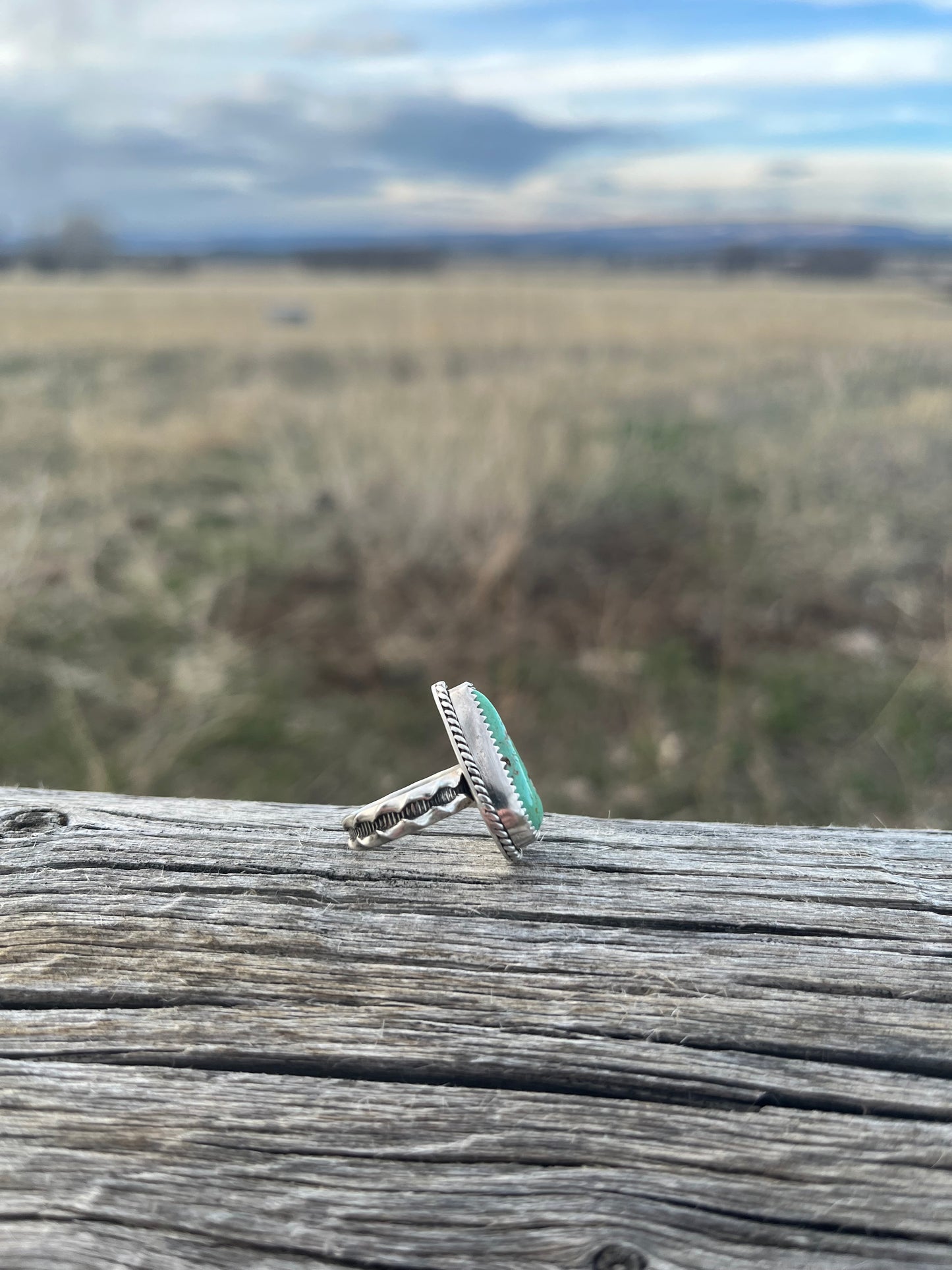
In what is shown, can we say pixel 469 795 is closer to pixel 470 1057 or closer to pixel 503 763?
pixel 503 763

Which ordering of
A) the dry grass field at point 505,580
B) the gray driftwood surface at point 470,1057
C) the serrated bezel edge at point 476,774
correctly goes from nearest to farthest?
the gray driftwood surface at point 470,1057, the serrated bezel edge at point 476,774, the dry grass field at point 505,580

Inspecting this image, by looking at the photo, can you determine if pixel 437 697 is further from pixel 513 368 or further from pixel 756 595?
pixel 513 368

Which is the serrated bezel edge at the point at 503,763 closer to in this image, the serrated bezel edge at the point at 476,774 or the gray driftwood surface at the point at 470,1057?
the serrated bezel edge at the point at 476,774

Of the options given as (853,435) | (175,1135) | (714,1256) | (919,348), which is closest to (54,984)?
(175,1135)

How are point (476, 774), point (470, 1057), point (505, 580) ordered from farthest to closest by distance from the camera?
point (505, 580)
point (476, 774)
point (470, 1057)

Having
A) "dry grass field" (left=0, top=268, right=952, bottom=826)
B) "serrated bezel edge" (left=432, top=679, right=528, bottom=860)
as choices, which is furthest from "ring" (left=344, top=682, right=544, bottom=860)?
"dry grass field" (left=0, top=268, right=952, bottom=826)

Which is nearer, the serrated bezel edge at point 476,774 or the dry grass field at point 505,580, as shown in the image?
the serrated bezel edge at point 476,774

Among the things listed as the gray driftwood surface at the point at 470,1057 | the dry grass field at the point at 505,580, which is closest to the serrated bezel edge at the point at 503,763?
the gray driftwood surface at the point at 470,1057

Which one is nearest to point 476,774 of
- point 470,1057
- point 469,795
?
point 469,795
